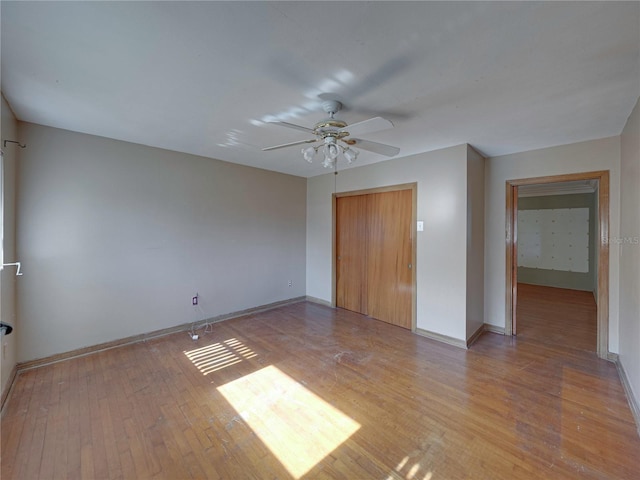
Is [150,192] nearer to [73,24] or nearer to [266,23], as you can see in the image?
[73,24]

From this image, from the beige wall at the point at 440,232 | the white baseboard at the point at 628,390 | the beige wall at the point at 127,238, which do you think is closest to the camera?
the white baseboard at the point at 628,390

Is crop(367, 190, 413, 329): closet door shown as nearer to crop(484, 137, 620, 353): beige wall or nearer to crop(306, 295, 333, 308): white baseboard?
crop(306, 295, 333, 308): white baseboard

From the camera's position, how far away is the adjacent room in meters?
1.54

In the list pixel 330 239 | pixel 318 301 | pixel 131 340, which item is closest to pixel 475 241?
pixel 330 239

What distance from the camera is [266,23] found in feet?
4.49

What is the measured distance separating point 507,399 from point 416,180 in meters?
2.62

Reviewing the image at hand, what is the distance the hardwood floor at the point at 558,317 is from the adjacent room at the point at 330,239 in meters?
0.07

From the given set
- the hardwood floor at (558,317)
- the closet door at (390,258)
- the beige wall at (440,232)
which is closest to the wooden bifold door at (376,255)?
the closet door at (390,258)

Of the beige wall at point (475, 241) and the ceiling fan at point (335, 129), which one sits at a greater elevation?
the ceiling fan at point (335, 129)

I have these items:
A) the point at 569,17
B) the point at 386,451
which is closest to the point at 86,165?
the point at 386,451

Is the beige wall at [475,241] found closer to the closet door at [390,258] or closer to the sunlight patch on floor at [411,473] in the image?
the closet door at [390,258]

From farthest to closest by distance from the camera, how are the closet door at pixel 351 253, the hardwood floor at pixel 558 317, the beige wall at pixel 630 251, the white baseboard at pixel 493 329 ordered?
the closet door at pixel 351 253
the white baseboard at pixel 493 329
the hardwood floor at pixel 558 317
the beige wall at pixel 630 251

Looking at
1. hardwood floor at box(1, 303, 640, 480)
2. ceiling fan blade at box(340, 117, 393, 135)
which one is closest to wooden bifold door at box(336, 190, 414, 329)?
hardwood floor at box(1, 303, 640, 480)

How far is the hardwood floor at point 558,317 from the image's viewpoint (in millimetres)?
3525
